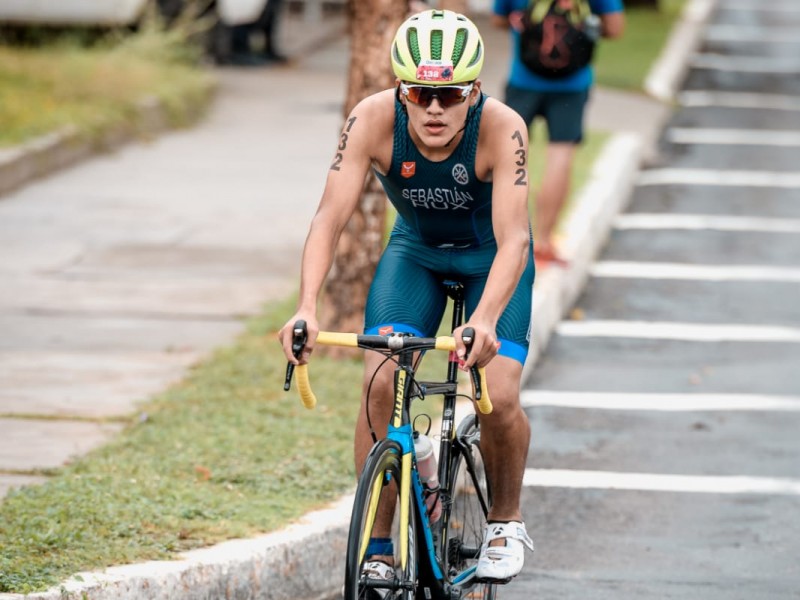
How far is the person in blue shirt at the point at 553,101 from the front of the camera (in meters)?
9.60

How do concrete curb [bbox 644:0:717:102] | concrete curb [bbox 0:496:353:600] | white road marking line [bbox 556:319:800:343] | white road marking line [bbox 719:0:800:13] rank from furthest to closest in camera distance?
white road marking line [bbox 719:0:800:13]
concrete curb [bbox 644:0:717:102]
white road marking line [bbox 556:319:800:343]
concrete curb [bbox 0:496:353:600]

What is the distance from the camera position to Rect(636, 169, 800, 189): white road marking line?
1405 cm

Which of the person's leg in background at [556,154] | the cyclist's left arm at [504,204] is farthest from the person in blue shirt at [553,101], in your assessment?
the cyclist's left arm at [504,204]

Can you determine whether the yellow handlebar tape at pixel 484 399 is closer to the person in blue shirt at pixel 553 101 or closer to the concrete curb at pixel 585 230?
the concrete curb at pixel 585 230

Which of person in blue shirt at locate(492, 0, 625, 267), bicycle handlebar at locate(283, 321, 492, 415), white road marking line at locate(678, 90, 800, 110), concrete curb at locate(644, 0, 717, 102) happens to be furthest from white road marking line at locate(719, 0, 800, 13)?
bicycle handlebar at locate(283, 321, 492, 415)

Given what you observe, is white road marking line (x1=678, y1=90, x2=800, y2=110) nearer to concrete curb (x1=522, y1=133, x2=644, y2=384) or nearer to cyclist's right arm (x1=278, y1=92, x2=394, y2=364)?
concrete curb (x1=522, y1=133, x2=644, y2=384)

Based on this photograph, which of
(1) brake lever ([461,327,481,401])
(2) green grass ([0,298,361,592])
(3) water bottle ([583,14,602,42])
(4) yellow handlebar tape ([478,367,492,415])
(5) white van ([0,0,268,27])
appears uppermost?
(1) brake lever ([461,327,481,401])

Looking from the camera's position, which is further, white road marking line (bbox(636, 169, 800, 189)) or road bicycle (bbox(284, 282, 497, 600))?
white road marking line (bbox(636, 169, 800, 189))

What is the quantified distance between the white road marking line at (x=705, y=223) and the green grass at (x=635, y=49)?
239 inches

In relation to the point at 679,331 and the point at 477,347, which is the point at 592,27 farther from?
the point at 477,347

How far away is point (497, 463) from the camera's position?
5062 mm

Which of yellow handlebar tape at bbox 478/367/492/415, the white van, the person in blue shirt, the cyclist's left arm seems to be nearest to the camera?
yellow handlebar tape at bbox 478/367/492/415

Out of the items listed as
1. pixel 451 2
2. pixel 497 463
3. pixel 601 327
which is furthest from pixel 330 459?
pixel 451 2

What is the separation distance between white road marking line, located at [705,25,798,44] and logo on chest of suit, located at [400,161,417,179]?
20.6 m
